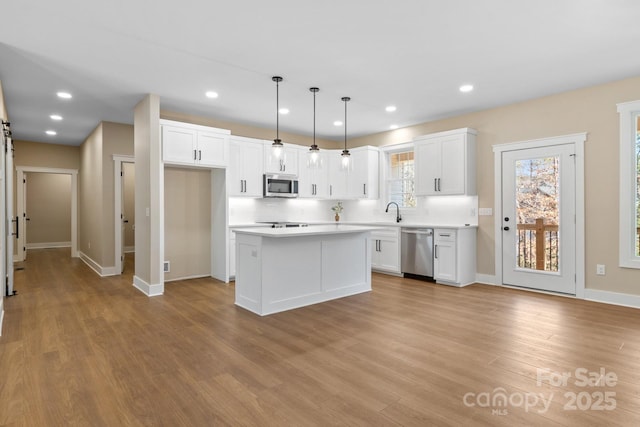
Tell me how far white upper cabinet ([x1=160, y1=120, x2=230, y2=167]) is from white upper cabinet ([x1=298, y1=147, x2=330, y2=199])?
5.53 feet

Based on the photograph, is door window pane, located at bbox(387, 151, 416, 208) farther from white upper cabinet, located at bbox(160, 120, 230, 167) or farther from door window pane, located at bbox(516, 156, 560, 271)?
white upper cabinet, located at bbox(160, 120, 230, 167)

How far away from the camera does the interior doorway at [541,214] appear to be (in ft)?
15.2

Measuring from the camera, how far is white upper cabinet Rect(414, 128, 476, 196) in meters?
5.54

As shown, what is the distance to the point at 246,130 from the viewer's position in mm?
6555

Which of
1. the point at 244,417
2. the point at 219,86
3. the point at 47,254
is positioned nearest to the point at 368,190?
the point at 219,86

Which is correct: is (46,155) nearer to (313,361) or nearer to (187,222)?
(187,222)

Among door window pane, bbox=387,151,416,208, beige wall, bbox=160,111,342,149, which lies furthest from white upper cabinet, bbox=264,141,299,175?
door window pane, bbox=387,151,416,208

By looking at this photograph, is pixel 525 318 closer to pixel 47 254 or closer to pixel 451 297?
pixel 451 297

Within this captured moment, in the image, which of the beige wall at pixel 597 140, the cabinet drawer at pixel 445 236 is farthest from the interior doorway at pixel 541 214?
the cabinet drawer at pixel 445 236

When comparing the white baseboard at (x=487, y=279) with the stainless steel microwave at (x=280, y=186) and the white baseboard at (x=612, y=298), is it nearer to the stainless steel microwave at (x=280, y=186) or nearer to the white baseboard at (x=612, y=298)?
the white baseboard at (x=612, y=298)

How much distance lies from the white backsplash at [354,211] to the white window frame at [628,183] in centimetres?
185

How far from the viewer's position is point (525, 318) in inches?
148

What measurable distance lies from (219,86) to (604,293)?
216 inches

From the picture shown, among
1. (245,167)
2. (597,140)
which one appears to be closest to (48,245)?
(245,167)
